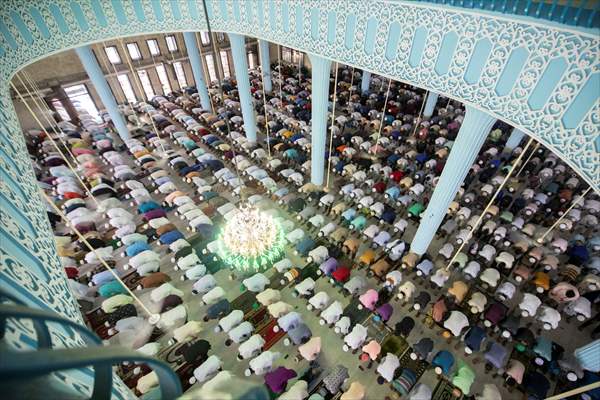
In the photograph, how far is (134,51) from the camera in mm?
18125

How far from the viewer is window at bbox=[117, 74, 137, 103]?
18266mm

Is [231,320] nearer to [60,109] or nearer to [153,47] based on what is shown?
[60,109]

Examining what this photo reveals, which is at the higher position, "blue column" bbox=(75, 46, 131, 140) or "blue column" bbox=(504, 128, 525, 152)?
"blue column" bbox=(504, 128, 525, 152)

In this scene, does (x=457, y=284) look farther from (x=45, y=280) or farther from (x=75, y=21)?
(x=75, y=21)

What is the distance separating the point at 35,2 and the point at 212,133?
26.9 ft

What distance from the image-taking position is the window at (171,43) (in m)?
18.9

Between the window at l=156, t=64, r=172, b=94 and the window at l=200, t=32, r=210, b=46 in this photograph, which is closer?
the window at l=156, t=64, r=172, b=94

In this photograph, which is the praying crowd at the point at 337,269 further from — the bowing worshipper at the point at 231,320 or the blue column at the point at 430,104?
the blue column at the point at 430,104

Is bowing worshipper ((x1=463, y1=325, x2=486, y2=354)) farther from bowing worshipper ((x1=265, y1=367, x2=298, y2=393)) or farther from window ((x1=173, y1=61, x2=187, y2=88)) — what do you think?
window ((x1=173, y1=61, x2=187, y2=88))

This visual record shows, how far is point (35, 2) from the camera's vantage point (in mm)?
8891

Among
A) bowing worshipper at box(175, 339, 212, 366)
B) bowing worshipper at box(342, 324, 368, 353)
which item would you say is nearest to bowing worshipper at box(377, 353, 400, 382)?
bowing worshipper at box(342, 324, 368, 353)

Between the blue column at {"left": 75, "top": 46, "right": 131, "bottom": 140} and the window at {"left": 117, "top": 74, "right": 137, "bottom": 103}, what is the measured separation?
4.26 meters

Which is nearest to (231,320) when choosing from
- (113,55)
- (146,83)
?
(146,83)

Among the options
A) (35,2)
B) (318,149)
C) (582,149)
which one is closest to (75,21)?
(35,2)
